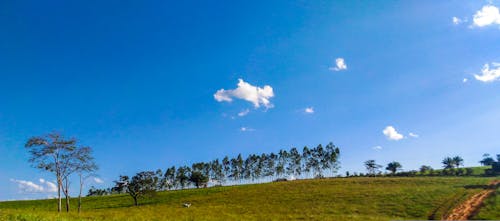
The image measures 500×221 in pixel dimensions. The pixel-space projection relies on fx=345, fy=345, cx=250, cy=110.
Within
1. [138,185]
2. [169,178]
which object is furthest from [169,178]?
[138,185]

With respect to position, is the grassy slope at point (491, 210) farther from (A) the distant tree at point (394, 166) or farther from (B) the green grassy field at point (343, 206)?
(A) the distant tree at point (394, 166)

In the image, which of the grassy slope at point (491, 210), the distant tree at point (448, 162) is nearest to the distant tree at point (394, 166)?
the distant tree at point (448, 162)

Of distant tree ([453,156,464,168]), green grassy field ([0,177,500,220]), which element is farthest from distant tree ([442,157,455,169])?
green grassy field ([0,177,500,220])

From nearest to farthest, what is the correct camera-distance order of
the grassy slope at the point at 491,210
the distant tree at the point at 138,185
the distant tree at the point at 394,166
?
1. the grassy slope at the point at 491,210
2. the distant tree at the point at 138,185
3. the distant tree at the point at 394,166

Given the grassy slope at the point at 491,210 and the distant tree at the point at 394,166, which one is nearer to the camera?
the grassy slope at the point at 491,210

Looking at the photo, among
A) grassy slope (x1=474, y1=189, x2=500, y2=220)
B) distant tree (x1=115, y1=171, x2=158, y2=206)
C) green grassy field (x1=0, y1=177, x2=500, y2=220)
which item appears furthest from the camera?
distant tree (x1=115, y1=171, x2=158, y2=206)

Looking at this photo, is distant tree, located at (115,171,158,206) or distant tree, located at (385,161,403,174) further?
distant tree, located at (385,161,403,174)

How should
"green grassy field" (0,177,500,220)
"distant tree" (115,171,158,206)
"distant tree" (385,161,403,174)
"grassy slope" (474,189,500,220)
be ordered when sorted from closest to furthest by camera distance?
"grassy slope" (474,189,500,220) < "green grassy field" (0,177,500,220) < "distant tree" (115,171,158,206) < "distant tree" (385,161,403,174)

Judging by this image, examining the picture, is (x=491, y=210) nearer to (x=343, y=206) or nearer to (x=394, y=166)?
(x=343, y=206)

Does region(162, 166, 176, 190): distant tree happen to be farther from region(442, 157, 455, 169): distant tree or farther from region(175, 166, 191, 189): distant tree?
region(442, 157, 455, 169): distant tree

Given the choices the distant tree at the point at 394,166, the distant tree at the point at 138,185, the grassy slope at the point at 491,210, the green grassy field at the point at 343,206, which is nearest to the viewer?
the grassy slope at the point at 491,210

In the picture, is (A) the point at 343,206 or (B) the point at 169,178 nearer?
(A) the point at 343,206

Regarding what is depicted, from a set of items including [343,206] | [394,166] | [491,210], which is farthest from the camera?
[394,166]

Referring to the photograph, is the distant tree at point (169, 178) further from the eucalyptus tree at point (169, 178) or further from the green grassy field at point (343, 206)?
the green grassy field at point (343, 206)
